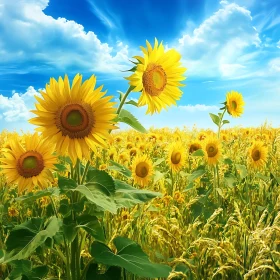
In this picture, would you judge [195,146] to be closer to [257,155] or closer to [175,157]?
[175,157]

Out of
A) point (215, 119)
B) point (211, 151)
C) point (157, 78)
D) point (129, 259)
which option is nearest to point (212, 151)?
point (211, 151)

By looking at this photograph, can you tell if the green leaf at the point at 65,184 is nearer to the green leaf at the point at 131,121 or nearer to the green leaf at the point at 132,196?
the green leaf at the point at 132,196

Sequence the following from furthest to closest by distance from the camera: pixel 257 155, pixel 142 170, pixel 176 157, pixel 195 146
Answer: pixel 195 146, pixel 257 155, pixel 176 157, pixel 142 170

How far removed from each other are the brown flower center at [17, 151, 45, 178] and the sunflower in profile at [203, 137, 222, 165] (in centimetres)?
177

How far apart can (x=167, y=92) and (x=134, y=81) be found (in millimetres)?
287

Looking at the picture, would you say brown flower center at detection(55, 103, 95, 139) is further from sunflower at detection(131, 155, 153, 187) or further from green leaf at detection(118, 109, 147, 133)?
sunflower at detection(131, 155, 153, 187)

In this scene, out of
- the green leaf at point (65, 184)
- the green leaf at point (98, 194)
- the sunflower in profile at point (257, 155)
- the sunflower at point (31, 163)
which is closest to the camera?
the green leaf at point (98, 194)

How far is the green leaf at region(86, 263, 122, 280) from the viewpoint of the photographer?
1704mm

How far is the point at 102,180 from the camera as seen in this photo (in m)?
1.59

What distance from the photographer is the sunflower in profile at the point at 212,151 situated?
11.1ft

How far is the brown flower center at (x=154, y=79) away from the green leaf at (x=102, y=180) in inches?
16.9

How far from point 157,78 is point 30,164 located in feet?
2.39

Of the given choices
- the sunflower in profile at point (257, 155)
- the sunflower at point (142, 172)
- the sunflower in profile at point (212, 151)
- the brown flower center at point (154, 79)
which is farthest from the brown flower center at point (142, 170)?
the brown flower center at point (154, 79)

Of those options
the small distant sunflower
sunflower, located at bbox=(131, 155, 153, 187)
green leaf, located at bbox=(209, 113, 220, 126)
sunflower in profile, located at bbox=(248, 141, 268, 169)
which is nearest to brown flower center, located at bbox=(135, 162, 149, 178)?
sunflower, located at bbox=(131, 155, 153, 187)
